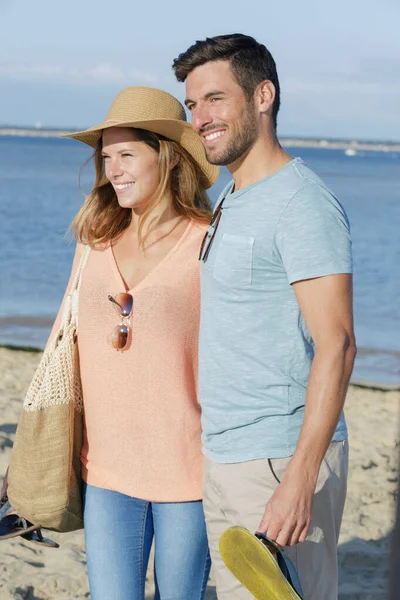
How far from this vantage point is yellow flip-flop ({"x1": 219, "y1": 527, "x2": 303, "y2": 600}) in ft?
7.39

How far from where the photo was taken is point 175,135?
3219 millimetres

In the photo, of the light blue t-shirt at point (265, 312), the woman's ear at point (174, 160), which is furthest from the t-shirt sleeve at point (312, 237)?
the woman's ear at point (174, 160)

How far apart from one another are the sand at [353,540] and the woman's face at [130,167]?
86.5 inches

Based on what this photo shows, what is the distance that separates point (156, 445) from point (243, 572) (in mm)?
707

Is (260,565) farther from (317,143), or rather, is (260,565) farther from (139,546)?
(317,143)

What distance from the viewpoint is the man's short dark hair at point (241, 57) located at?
262 centimetres

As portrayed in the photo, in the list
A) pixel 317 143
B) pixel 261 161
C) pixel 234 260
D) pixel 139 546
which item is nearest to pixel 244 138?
pixel 261 161

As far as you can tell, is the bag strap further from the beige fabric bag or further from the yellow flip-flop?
the yellow flip-flop

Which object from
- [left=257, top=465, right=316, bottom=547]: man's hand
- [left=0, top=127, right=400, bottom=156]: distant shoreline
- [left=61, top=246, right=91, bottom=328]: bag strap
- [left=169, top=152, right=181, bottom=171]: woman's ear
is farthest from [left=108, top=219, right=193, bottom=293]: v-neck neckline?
[left=0, top=127, right=400, bottom=156]: distant shoreline

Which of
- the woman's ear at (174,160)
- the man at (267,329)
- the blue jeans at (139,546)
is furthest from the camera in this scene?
the woman's ear at (174,160)

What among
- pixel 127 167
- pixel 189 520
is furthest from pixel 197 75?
pixel 189 520

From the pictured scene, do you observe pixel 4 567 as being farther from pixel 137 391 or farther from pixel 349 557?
pixel 137 391

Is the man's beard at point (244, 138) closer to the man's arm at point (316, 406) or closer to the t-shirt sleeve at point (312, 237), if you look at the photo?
the t-shirt sleeve at point (312, 237)

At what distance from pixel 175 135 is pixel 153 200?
0.76ft
